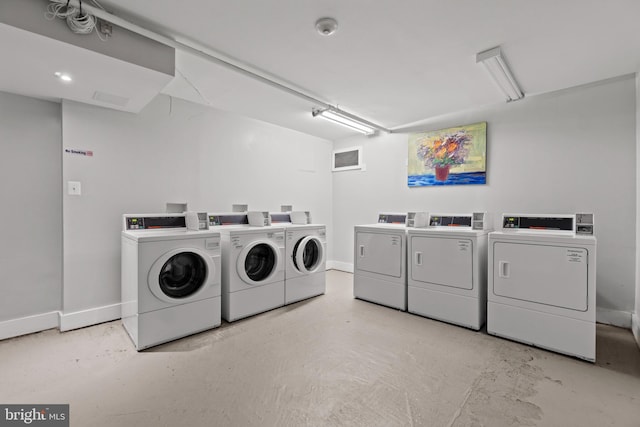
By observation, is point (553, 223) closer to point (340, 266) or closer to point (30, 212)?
point (340, 266)

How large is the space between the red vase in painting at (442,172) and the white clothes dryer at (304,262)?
185 centimetres

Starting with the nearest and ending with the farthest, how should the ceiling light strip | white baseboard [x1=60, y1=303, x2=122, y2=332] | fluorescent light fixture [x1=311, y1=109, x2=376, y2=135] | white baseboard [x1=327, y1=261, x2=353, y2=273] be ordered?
the ceiling light strip
white baseboard [x1=60, y1=303, x2=122, y2=332]
fluorescent light fixture [x1=311, y1=109, x2=376, y2=135]
white baseboard [x1=327, y1=261, x2=353, y2=273]

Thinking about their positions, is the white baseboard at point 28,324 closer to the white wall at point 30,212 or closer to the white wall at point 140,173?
the white wall at point 30,212

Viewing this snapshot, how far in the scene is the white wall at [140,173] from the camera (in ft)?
9.30

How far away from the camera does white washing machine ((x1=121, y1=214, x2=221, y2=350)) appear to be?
2.37 m

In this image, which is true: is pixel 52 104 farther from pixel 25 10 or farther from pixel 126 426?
pixel 126 426

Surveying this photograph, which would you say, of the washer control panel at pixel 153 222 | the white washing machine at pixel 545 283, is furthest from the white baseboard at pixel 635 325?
the washer control panel at pixel 153 222

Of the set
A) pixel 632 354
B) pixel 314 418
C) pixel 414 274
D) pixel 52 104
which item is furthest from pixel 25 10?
pixel 632 354

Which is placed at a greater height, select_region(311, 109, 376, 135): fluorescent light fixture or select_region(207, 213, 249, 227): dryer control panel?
select_region(311, 109, 376, 135): fluorescent light fixture

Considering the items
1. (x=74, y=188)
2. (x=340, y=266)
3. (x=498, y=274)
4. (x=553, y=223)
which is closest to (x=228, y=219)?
(x=74, y=188)

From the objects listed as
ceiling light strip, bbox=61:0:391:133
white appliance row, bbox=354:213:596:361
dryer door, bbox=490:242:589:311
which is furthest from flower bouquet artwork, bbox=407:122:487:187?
ceiling light strip, bbox=61:0:391:133

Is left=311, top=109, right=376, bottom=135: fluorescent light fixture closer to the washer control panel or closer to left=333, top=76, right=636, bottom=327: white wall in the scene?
left=333, top=76, right=636, bottom=327: white wall

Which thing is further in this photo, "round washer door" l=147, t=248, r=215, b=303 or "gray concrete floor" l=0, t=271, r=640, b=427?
"round washer door" l=147, t=248, r=215, b=303

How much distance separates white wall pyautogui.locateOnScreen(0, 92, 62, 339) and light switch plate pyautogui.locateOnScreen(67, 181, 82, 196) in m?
0.18
